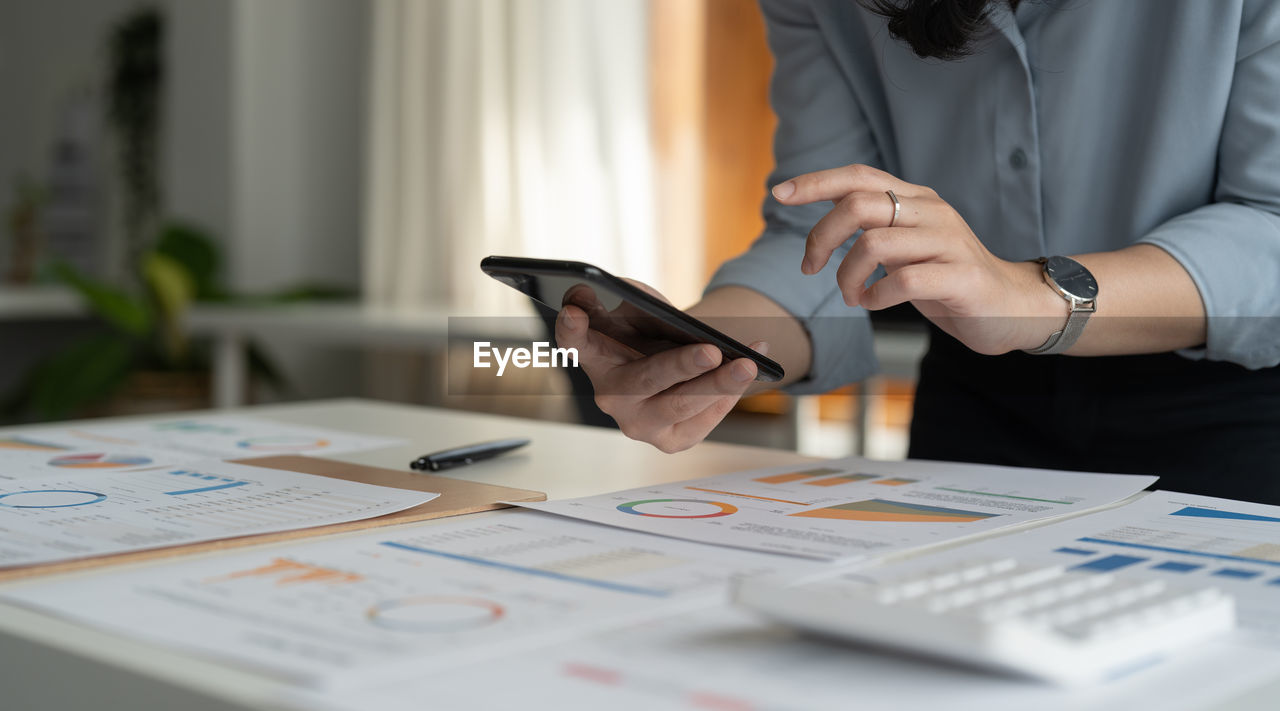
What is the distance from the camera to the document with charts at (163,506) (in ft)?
1.88

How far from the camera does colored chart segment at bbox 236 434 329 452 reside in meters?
0.96

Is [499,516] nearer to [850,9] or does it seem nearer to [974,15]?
[974,15]

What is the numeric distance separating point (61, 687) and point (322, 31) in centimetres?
419

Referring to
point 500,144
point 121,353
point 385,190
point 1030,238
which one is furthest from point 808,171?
point 385,190

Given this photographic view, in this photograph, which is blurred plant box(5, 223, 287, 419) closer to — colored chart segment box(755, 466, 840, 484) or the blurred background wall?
the blurred background wall

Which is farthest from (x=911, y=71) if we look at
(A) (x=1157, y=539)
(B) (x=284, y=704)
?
(B) (x=284, y=704)

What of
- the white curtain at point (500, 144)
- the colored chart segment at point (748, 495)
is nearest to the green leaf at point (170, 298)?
the white curtain at point (500, 144)

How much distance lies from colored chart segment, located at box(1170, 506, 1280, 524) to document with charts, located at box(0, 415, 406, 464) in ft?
2.07

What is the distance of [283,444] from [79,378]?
8.87 ft

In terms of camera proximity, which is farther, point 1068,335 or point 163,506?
point 1068,335

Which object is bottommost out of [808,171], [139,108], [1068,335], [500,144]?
[1068,335]

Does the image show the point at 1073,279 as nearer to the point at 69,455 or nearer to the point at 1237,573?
the point at 1237,573

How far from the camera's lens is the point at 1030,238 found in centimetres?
99

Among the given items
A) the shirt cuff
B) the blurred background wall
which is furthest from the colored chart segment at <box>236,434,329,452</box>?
the blurred background wall
